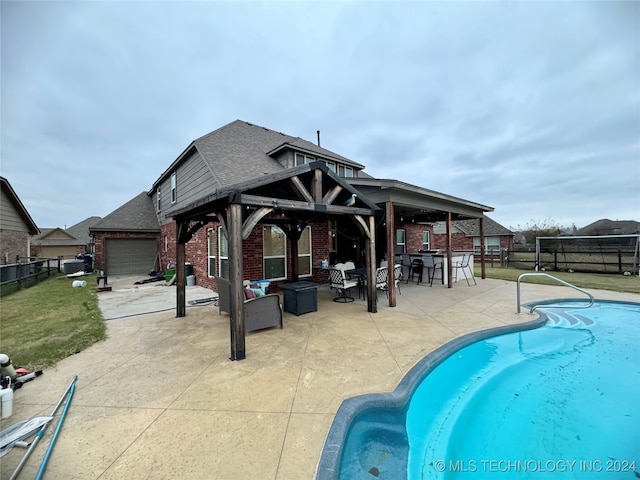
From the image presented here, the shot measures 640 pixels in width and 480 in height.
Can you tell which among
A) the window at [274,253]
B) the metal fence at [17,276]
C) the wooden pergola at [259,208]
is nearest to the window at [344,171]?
the window at [274,253]

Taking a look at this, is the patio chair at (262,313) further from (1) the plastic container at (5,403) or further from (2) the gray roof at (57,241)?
(2) the gray roof at (57,241)

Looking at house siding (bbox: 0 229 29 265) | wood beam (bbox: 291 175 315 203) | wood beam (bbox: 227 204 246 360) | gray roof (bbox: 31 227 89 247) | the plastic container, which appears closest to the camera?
the plastic container

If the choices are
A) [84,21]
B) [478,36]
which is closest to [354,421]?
[84,21]

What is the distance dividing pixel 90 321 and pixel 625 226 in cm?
5212

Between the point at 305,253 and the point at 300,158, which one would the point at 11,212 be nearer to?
the point at 300,158

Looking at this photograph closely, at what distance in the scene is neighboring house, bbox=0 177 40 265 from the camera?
40.9ft

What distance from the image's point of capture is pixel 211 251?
31.0ft

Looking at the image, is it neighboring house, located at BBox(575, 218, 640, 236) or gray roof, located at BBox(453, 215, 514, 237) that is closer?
gray roof, located at BBox(453, 215, 514, 237)

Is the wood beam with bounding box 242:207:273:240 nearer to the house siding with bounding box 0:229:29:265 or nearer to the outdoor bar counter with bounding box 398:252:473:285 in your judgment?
the outdoor bar counter with bounding box 398:252:473:285

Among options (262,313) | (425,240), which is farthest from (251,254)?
(425,240)

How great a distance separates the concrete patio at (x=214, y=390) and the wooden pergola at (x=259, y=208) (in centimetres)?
72

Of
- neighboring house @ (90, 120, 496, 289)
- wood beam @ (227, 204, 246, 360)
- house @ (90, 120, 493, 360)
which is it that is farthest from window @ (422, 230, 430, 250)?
wood beam @ (227, 204, 246, 360)

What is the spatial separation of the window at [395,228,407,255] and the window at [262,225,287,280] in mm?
7596

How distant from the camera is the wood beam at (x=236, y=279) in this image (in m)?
3.83
